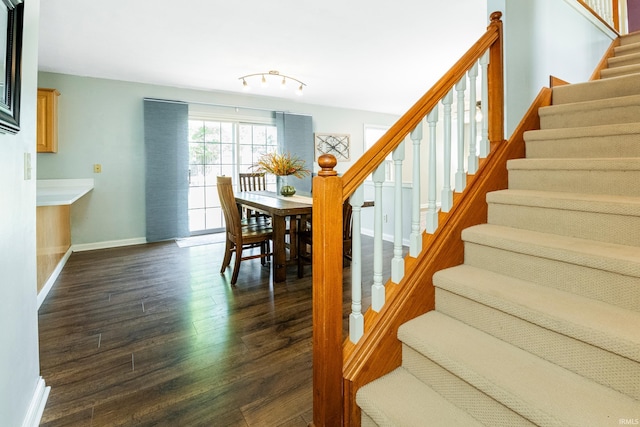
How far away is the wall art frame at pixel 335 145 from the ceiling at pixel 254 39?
62.9 inches

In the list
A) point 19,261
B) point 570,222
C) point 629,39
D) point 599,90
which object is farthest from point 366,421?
point 629,39

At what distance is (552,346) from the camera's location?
1.04m

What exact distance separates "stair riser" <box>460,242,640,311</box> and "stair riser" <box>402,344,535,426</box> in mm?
543

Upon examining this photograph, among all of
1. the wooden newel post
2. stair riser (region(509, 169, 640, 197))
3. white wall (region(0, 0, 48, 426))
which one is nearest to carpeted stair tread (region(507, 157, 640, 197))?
stair riser (region(509, 169, 640, 197))

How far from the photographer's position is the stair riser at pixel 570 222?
123 cm

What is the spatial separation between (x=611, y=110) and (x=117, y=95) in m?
5.27

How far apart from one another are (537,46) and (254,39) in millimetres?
2441

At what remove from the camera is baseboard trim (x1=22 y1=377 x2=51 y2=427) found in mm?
1253

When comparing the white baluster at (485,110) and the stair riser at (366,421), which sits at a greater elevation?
the white baluster at (485,110)

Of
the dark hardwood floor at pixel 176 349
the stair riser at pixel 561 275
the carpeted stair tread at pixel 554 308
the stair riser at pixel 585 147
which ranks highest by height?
the stair riser at pixel 585 147

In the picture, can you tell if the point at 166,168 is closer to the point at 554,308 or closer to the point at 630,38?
the point at 554,308

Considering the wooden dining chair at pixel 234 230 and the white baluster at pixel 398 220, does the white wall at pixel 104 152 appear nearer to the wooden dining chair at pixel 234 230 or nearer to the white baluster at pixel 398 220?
the wooden dining chair at pixel 234 230

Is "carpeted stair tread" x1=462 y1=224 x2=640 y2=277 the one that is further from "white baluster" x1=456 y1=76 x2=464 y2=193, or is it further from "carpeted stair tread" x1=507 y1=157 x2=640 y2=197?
"carpeted stair tread" x1=507 y1=157 x2=640 y2=197

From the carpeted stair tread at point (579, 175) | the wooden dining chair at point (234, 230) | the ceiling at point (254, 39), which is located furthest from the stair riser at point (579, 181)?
the wooden dining chair at point (234, 230)
